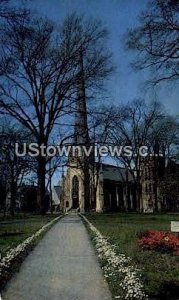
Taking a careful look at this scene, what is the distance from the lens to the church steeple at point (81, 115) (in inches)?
1314

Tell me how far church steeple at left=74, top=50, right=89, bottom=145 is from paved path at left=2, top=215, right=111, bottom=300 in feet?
69.8

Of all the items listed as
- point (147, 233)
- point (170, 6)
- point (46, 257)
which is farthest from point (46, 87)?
point (46, 257)

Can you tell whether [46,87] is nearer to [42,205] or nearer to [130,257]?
[42,205]

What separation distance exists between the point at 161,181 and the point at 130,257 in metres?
49.7

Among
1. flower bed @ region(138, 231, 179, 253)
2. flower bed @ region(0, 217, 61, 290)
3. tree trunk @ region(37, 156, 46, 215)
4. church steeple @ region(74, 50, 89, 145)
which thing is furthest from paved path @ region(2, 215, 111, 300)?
church steeple @ region(74, 50, 89, 145)

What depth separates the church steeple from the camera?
109 ft

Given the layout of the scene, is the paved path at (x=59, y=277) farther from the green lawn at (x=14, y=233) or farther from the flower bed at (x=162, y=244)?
the flower bed at (x=162, y=244)

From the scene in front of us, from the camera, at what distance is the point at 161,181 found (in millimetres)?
59750

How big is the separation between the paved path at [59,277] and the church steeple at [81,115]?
21.3m

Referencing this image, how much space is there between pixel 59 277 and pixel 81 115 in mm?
26647

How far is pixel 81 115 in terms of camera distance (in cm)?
3516

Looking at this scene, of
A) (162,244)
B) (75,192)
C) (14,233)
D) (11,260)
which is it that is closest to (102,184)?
(75,192)

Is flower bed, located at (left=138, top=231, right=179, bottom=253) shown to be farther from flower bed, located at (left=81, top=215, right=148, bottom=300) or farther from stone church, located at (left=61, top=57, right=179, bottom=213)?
stone church, located at (left=61, top=57, right=179, bottom=213)

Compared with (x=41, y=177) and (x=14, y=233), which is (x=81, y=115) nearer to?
(x=41, y=177)
